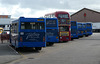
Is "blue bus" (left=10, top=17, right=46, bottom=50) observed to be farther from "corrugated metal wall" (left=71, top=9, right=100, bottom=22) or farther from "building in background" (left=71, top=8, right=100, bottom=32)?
"corrugated metal wall" (left=71, top=9, right=100, bottom=22)

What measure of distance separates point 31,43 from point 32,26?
129cm

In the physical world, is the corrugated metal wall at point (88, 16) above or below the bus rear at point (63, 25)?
above

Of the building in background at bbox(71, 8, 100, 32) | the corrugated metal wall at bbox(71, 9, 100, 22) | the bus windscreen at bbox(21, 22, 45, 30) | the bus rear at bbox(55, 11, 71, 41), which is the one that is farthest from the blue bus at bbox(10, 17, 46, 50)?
the corrugated metal wall at bbox(71, 9, 100, 22)

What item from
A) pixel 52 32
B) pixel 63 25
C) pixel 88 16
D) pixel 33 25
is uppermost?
pixel 88 16

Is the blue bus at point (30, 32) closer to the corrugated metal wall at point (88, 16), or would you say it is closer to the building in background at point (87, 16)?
the building in background at point (87, 16)

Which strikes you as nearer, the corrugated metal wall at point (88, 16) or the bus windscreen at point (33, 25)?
the bus windscreen at point (33, 25)

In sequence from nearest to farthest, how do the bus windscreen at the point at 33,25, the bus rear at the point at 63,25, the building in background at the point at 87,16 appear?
the bus windscreen at the point at 33,25
the bus rear at the point at 63,25
the building in background at the point at 87,16

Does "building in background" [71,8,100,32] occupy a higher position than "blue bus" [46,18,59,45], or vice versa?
"building in background" [71,8,100,32]

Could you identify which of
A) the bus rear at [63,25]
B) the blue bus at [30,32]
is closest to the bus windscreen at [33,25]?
the blue bus at [30,32]

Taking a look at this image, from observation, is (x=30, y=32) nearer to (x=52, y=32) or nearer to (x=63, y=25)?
(x=52, y=32)

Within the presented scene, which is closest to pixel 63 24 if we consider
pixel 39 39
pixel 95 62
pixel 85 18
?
pixel 39 39

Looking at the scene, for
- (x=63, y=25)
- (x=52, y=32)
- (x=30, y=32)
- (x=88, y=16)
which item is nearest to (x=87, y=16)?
(x=88, y=16)

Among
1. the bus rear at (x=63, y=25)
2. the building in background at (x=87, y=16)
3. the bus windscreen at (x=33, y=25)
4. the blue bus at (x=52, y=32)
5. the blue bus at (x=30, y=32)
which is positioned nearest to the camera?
the blue bus at (x=30, y=32)

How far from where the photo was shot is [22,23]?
16.7 m
